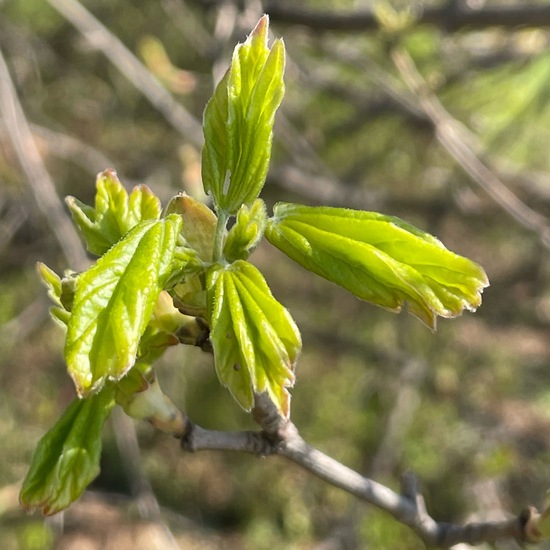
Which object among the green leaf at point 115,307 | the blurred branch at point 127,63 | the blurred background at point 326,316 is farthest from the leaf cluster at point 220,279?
the blurred background at point 326,316

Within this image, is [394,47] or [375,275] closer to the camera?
[375,275]

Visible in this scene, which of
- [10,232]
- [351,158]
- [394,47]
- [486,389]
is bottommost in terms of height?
[486,389]

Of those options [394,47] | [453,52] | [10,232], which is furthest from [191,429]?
[10,232]

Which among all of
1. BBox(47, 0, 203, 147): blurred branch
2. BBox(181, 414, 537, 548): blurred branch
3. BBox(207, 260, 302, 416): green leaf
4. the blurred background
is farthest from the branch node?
the blurred background

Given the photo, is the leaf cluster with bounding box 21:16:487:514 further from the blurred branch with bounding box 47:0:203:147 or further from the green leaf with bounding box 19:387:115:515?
the blurred branch with bounding box 47:0:203:147

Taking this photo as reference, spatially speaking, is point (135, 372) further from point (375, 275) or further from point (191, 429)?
point (375, 275)

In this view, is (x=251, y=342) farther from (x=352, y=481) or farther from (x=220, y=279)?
(x=352, y=481)
